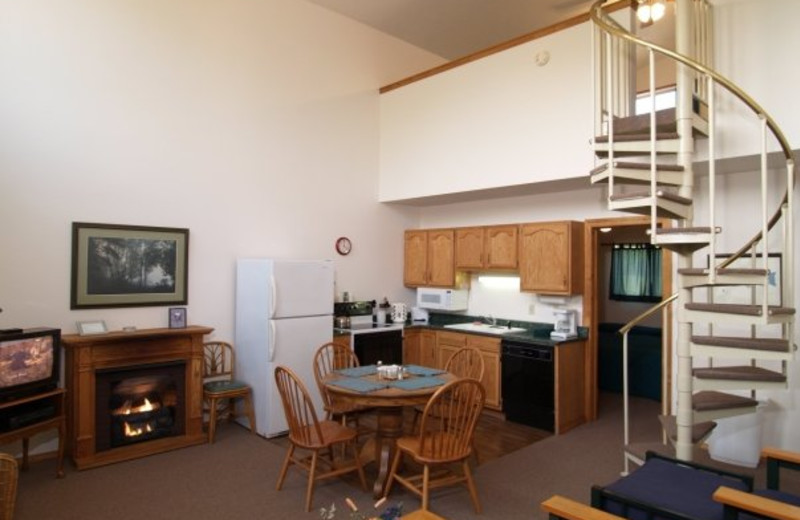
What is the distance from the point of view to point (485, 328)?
5.99 meters

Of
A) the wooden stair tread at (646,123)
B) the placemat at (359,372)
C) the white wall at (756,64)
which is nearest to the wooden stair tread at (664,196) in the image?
the wooden stair tread at (646,123)

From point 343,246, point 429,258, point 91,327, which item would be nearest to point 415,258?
point 429,258

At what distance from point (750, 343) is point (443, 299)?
3.62 metres

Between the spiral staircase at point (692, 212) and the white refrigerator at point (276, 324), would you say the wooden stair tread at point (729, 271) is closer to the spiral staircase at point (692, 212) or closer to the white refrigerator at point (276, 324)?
the spiral staircase at point (692, 212)

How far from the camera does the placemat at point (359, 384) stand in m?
3.44

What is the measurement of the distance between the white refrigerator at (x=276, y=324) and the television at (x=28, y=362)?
157 cm

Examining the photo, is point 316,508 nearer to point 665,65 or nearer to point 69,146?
point 69,146

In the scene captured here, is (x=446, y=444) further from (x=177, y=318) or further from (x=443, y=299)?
(x=443, y=299)

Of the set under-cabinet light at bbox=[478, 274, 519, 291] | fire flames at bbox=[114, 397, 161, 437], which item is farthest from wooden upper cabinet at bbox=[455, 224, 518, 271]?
fire flames at bbox=[114, 397, 161, 437]

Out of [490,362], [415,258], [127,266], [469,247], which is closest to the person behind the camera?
[127,266]

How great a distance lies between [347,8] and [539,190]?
3.10 m

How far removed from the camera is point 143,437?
4348mm

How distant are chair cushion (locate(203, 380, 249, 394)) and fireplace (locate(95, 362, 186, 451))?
241 mm

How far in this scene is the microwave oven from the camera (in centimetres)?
641
